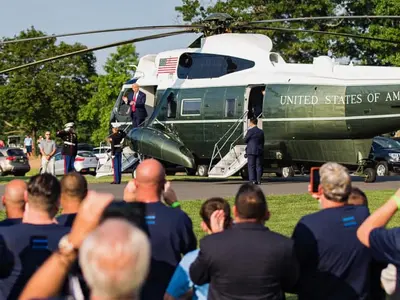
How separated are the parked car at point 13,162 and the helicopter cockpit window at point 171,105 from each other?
21.5 m

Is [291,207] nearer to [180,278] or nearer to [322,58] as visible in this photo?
[322,58]

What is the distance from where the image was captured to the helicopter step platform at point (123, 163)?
24.0m

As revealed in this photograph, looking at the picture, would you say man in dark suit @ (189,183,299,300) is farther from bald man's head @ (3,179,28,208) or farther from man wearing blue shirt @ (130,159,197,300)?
bald man's head @ (3,179,28,208)

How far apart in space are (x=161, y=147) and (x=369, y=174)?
233 inches

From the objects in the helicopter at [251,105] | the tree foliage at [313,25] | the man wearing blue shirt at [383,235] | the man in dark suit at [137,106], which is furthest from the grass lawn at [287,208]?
the tree foliage at [313,25]

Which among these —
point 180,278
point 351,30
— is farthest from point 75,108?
point 180,278

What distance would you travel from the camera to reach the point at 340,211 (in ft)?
16.8

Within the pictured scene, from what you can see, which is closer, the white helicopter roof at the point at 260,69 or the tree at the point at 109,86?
the white helicopter roof at the point at 260,69

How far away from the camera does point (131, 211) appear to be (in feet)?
15.8

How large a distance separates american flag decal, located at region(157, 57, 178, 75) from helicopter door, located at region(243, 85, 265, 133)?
2.58 metres

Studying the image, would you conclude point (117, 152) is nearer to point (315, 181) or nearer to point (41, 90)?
point (315, 181)

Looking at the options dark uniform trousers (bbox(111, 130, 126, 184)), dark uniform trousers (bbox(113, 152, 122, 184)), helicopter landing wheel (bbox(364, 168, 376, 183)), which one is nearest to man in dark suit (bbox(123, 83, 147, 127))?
dark uniform trousers (bbox(111, 130, 126, 184))

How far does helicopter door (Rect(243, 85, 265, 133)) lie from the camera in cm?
2134

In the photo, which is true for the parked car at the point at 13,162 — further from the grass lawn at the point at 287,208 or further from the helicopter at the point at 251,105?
the grass lawn at the point at 287,208
